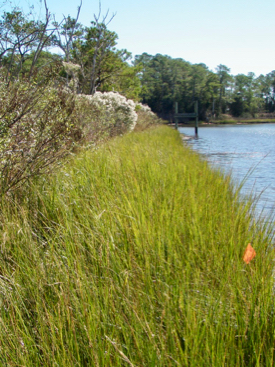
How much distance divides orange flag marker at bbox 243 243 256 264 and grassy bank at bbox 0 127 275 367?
4cm

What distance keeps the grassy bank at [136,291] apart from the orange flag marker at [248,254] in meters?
0.04

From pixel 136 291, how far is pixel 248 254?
1.13m

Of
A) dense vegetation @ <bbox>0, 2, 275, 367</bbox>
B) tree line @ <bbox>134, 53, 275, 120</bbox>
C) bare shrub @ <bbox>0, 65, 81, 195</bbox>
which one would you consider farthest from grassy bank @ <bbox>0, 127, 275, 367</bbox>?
tree line @ <bbox>134, 53, 275, 120</bbox>

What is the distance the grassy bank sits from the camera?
5.71ft

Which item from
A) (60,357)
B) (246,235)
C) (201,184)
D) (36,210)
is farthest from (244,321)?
(201,184)

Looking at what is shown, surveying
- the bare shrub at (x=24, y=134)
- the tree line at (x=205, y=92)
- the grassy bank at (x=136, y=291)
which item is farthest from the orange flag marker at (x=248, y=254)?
the tree line at (x=205, y=92)

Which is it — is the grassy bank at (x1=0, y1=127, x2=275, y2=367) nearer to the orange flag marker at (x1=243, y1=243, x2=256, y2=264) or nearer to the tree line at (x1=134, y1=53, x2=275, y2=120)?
the orange flag marker at (x1=243, y1=243, x2=256, y2=264)

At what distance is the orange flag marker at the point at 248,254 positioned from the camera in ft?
9.09

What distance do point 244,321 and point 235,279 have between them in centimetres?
39

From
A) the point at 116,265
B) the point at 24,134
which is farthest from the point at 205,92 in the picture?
the point at 116,265

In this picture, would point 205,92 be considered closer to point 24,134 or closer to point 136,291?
point 24,134

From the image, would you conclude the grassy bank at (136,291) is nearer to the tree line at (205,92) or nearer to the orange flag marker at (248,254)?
the orange flag marker at (248,254)

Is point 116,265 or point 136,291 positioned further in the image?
point 116,265

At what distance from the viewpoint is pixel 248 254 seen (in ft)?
9.52
